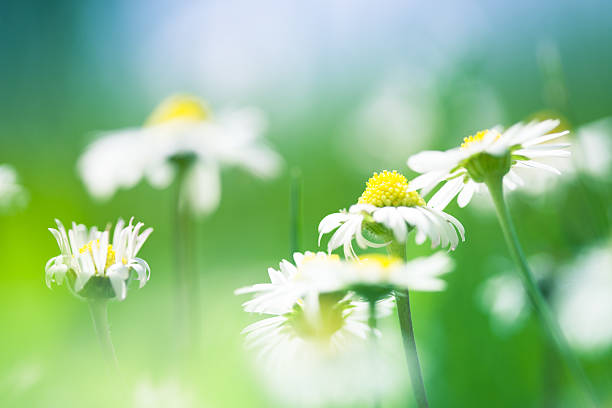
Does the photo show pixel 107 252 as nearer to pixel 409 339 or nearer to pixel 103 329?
pixel 103 329

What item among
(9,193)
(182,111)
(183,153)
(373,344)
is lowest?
(373,344)

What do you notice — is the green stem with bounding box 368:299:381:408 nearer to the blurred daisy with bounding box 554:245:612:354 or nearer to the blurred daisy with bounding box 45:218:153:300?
the blurred daisy with bounding box 45:218:153:300

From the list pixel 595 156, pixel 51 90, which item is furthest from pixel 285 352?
pixel 51 90

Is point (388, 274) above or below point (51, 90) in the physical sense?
below

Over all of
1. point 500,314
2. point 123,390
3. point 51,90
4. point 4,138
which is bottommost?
point 123,390

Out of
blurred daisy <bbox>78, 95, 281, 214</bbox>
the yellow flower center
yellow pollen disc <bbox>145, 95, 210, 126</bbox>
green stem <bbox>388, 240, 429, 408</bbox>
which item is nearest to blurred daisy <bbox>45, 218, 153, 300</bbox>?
the yellow flower center

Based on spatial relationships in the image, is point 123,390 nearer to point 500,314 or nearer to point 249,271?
point 500,314

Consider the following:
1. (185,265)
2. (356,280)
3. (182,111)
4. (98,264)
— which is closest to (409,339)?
(356,280)
